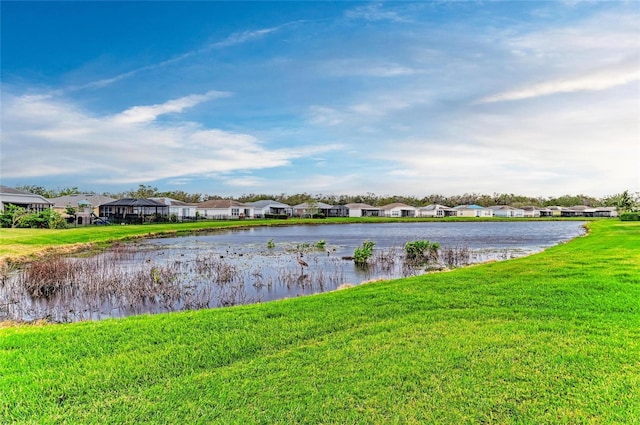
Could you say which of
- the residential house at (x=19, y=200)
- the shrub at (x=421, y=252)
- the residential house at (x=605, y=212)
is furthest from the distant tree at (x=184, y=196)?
the residential house at (x=605, y=212)

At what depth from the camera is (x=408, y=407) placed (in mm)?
4047

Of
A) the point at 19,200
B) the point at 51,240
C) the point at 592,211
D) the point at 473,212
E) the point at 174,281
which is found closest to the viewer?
the point at 174,281

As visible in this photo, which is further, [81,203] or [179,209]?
[179,209]

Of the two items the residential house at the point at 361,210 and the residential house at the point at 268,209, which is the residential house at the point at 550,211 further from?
the residential house at the point at 268,209

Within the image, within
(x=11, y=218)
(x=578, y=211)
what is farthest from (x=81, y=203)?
(x=578, y=211)

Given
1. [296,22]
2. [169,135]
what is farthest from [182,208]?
[296,22]

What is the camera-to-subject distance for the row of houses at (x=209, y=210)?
153 ft

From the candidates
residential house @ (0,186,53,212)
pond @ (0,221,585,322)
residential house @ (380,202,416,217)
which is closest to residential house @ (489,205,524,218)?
residential house @ (380,202,416,217)

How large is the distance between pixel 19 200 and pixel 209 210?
107ft

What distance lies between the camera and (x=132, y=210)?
55.5 m

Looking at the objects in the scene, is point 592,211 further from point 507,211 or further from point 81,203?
point 81,203

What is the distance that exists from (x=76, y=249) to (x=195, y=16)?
16.9 metres

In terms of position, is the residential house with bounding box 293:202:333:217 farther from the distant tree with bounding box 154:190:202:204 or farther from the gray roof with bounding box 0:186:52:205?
the gray roof with bounding box 0:186:52:205

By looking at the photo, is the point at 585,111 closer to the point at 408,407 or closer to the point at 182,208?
the point at 408,407
